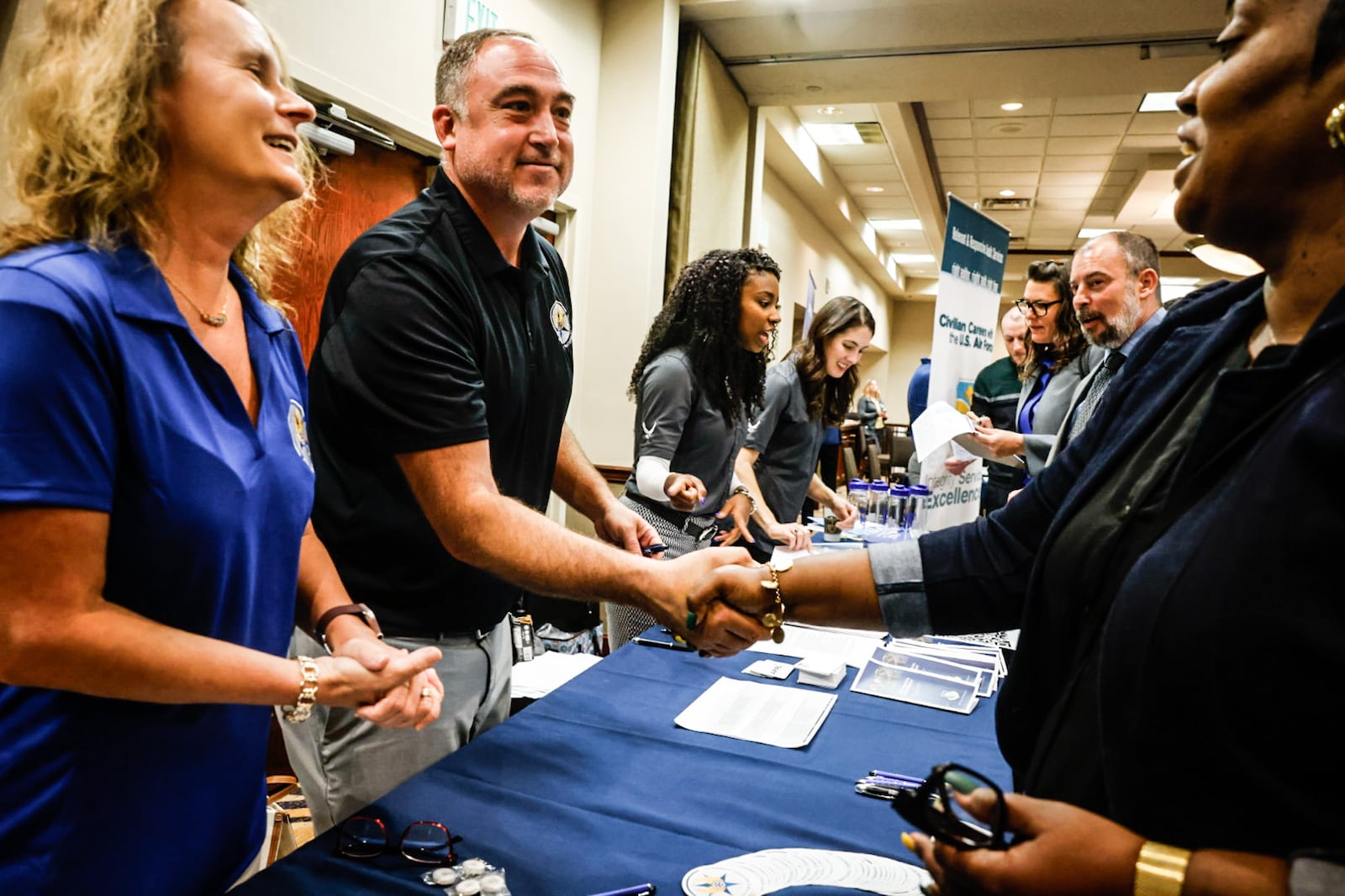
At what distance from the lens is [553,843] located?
1.06 m

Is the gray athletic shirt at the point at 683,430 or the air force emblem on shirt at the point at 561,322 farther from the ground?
the air force emblem on shirt at the point at 561,322

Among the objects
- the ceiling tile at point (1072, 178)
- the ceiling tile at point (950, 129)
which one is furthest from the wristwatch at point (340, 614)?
the ceiling tile at point (1072, 178)

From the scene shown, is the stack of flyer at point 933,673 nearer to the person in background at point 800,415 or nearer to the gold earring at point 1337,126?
the gold earring at point 1337,126

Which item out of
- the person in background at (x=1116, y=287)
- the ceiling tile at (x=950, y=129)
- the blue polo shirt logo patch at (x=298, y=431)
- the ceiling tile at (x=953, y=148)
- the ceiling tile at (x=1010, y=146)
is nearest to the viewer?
the blue polo shirt logo patch at (x=298, y=431)

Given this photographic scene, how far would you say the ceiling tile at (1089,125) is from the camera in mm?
7461

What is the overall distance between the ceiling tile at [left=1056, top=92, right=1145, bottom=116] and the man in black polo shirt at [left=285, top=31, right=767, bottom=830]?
22.2 ft

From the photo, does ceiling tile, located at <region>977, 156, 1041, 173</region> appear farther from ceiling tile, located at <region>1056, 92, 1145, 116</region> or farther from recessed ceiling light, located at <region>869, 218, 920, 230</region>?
recessed ceiling light, located at <region>869, 218, 920, 230</region>

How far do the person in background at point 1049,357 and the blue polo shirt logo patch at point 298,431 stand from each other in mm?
3290

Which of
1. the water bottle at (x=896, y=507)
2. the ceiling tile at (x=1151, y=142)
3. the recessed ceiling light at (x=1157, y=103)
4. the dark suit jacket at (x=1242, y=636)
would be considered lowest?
the water bottle at (x=896, y=507)

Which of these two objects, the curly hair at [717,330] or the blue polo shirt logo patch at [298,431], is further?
the curly hair at [717,330]

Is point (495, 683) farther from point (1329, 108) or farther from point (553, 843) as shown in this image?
point (1329, 108)

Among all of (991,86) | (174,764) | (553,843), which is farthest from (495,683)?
(991,86)

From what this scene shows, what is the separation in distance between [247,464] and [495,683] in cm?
77

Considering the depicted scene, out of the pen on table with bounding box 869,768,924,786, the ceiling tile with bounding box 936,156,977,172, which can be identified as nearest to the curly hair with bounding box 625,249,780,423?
the pen on table with bounding box 869,768,924,786
